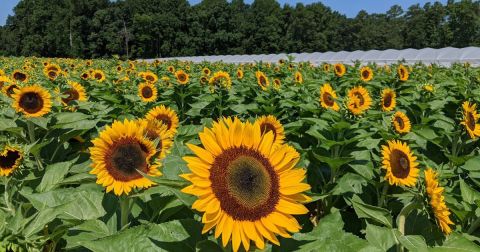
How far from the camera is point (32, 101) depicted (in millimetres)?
3332

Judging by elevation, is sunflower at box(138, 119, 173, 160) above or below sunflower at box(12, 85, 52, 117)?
below

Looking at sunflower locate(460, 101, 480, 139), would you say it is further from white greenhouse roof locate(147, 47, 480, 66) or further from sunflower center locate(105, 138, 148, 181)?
white greenhouse roof locate(147, 47, 480, 66)

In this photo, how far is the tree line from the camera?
215 feet

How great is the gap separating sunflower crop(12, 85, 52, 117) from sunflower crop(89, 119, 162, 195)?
65.2 inches

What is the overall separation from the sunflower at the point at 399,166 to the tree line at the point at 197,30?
6119 cm

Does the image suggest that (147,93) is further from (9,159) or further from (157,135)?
(157,135)

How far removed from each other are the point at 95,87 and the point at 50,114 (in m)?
4.23

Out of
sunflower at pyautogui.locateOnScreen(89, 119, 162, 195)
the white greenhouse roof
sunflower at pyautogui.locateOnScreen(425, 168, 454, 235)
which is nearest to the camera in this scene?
sunflower at pyautogui.locateOnScreen(89, 119, 162, 195)

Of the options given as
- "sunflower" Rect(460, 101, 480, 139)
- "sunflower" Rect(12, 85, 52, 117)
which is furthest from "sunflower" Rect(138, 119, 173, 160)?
"sunflower" Rect(460, 101, 480, 139)

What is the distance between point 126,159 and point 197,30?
7007 cm

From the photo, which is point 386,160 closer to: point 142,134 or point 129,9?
point 142,134

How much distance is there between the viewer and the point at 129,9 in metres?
71.6

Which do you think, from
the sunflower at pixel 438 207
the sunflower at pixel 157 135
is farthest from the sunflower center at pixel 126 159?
the sunflower at pixel 438 207

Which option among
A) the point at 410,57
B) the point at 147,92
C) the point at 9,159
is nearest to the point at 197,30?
the point at 410,57
